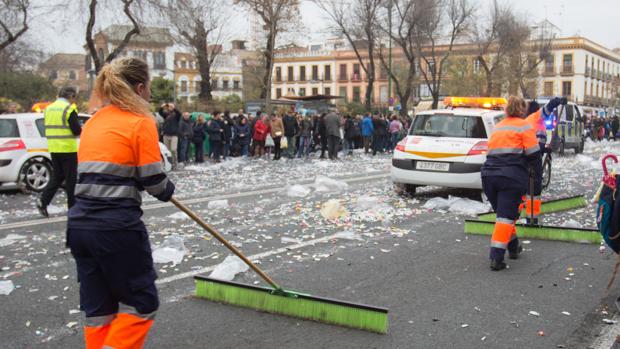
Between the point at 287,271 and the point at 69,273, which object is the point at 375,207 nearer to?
the point at 287,271

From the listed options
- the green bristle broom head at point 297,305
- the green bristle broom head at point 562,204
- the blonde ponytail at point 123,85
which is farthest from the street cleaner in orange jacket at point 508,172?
the blonde ponytail at point 123,85

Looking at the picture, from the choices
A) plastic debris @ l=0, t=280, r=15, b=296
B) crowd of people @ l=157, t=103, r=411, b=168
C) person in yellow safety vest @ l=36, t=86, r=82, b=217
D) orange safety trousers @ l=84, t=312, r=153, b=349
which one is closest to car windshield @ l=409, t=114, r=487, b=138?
person in yellow safety vest @ l=36, t=86, r=82, b=217

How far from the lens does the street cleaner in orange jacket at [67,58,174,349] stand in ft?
9.36

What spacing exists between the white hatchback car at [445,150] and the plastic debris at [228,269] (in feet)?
17.7

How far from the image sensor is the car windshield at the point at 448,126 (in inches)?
417

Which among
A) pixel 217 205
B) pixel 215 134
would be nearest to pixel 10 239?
pixel 217 205

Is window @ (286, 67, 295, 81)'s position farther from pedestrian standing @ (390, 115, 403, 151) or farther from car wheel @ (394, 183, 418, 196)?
car wheel @ (394, 183, 418, 196)

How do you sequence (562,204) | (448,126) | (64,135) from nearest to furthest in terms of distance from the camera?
(64,135), (562,204), (448,126)

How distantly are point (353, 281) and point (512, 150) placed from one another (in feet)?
7.28

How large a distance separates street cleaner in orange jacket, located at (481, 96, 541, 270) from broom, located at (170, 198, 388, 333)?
2.26 meters

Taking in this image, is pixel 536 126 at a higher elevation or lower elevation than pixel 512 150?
higher

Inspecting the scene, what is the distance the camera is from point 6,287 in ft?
17.3

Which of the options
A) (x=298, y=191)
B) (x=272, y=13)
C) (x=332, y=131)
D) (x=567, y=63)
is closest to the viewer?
(x=298, y=191)

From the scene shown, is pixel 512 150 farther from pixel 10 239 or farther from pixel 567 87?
pixel 567 87
